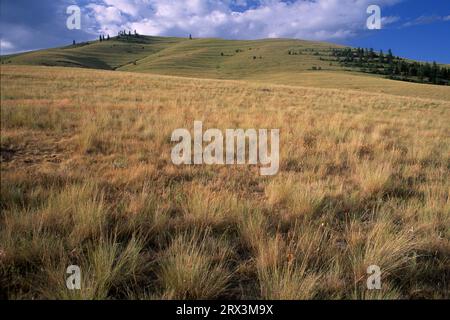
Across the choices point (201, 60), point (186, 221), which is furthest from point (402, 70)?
point (186, 221)

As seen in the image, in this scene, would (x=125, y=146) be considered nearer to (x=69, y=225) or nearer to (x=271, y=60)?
(x=69, y=225)

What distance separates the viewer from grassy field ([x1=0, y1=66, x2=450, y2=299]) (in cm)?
309

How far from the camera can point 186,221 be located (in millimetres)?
4305

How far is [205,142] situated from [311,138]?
347 centimetres

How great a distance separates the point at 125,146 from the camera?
24.0 ft

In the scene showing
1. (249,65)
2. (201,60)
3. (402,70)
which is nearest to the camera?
(402,70)

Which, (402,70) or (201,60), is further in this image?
(201,60)

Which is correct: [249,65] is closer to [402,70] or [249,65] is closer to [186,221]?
[402,70]

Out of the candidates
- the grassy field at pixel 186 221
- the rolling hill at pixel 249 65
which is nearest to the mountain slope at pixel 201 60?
the rolling hill at pixel 249 65

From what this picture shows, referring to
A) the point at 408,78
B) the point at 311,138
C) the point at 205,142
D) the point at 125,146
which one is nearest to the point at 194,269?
the point at 125,146

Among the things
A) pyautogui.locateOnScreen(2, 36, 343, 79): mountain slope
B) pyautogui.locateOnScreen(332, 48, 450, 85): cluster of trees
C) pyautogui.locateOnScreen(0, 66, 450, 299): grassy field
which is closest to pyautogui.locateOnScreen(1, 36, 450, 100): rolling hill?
pyautogui.locateOnScreen(2, 36, 343, 79): mountain slope

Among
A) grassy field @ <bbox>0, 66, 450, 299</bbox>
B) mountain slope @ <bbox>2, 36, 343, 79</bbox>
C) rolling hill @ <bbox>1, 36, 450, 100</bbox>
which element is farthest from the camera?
mountain slope @ <bbox>2, 36, 343, 79</bbox>

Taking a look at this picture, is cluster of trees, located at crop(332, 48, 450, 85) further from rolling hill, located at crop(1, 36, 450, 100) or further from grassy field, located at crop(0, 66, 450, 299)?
grassy field, located at crop(0, 66, 450, 299)

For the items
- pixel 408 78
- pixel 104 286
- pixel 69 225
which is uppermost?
pixel 408 78
